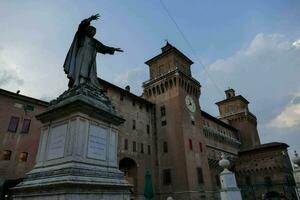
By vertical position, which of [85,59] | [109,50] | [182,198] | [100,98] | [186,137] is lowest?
[182,198]

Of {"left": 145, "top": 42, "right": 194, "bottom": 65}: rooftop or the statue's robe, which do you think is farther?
{"left": 145, "top": 42, "right": 194, "bottom": 65}: rooftop

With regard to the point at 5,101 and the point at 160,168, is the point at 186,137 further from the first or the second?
the point at 5,101

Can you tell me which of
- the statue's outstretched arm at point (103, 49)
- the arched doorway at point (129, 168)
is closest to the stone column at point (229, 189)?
the statue's outstretched arm at point (103, 49)

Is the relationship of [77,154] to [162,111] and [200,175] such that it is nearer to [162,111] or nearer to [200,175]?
[200,175]

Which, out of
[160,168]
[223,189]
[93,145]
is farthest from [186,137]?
[93,145]

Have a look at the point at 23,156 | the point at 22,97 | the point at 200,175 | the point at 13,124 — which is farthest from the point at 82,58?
the point at 200,175

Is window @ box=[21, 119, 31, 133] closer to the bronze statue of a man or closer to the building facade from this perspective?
the building facade

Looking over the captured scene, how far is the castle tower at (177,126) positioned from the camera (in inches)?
1101

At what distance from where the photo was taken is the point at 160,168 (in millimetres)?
30062

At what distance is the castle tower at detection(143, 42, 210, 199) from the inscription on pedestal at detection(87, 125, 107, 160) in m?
23.5

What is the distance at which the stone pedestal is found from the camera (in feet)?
14.8

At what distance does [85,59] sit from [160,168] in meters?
25.7

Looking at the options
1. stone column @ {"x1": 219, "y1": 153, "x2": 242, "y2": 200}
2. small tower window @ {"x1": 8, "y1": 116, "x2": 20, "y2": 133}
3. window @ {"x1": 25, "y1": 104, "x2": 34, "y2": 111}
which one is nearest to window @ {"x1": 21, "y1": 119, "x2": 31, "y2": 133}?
small tower window @ {"x1": 8, "y1": 116, "x2": 20, "y2": 133}

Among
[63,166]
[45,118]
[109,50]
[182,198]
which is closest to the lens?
[63,166]
